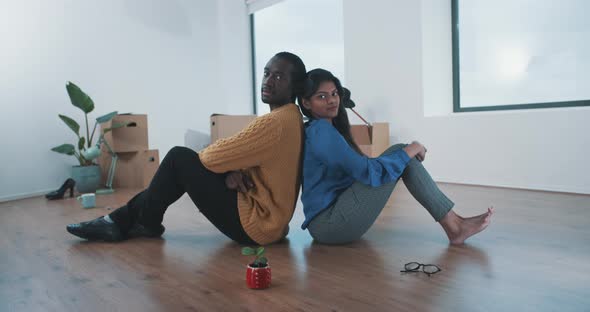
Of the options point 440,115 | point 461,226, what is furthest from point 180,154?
point 440,115

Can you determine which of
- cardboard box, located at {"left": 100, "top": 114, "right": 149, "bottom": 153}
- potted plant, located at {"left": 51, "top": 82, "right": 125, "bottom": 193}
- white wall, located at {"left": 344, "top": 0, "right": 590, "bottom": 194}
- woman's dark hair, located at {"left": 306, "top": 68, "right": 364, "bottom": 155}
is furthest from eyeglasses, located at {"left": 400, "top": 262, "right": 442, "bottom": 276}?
cardboard box, located at {"left": 100, "top": 114, "right": 149, "bottom": 153}

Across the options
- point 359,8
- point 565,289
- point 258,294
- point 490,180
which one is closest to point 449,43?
point 359,8

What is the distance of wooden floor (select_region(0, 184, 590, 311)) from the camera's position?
54.4 inches

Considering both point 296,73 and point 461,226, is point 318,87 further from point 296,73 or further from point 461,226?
point 461,226

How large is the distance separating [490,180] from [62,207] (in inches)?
131

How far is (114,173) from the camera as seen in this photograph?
15.2 ft

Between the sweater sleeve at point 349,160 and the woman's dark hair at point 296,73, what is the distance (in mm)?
176

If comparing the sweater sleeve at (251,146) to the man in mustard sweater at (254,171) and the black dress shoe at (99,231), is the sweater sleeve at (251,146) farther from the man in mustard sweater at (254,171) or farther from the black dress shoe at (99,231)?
the black dress shoe at (99,231)

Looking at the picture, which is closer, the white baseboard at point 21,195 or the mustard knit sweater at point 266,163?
the mustard knit sweater at point 266,163

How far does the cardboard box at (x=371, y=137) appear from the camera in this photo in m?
4.22

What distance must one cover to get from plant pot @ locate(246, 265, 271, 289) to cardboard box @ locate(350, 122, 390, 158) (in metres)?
2.85

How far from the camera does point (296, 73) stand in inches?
72.4

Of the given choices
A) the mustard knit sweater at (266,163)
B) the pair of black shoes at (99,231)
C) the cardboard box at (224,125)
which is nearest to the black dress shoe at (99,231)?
the pair of black shoes at (99,231)

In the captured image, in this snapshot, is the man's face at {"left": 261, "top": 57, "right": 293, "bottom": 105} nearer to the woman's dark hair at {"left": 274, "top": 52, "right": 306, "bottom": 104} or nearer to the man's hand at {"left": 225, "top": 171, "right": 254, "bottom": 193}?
the woman's dark hair at {"left": 274, "top": 52, "right": 306, "bottom": 104}
